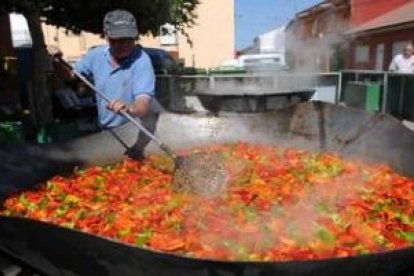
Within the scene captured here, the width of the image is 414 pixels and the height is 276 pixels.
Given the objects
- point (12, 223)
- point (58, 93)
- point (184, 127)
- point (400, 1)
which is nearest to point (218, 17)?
point (400, 1)

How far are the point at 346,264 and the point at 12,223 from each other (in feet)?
4.67

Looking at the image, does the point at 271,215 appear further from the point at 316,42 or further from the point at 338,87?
the point at 316,42

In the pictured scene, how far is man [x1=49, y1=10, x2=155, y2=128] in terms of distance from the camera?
4469 millimetres

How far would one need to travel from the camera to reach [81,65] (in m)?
5.17

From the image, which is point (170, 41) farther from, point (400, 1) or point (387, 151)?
point (387, 151)

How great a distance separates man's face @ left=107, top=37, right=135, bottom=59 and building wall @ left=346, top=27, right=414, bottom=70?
22502 mm

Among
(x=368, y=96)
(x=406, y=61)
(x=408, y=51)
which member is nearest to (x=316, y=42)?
(x=406, y=61)

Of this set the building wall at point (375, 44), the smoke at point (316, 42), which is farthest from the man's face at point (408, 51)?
the building wall at point (375, 44)

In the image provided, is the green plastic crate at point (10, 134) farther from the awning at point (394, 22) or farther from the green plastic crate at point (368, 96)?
the awning at point (394, 22)

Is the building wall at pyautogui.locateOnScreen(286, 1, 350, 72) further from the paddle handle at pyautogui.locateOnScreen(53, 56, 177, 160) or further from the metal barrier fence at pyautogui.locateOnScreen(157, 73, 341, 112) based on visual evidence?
the paddle handle at pyautogui.locateOnScreen(53, 56, 177, 160)

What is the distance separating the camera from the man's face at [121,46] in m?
4.59

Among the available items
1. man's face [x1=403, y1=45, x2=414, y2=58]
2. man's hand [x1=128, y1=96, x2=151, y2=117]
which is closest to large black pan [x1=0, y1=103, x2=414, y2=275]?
man's hand [x1=128, y1=96, x2=151, y2=117]

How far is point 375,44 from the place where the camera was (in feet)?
98.3

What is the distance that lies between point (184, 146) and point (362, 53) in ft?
94.4
